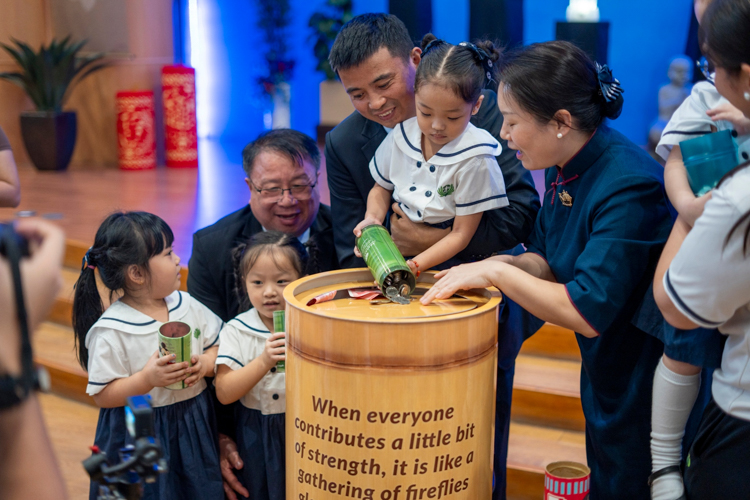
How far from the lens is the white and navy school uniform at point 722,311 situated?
4.27ft

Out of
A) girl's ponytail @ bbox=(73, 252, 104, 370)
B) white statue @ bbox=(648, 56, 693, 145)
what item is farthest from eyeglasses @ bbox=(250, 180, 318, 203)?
white statue @ bbox=(648, 56, 693, 145)

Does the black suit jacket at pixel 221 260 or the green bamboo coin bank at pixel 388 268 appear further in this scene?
the black suit jacket at pixel 221 260

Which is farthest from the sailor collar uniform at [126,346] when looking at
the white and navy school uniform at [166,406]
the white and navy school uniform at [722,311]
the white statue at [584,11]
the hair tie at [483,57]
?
the white statue at [584,11]

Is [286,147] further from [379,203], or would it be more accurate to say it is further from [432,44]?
[432,44]

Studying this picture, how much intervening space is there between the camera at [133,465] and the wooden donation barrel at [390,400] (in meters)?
0.42

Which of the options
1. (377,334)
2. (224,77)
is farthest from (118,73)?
(377,334)

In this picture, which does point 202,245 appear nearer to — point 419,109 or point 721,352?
point 419,109

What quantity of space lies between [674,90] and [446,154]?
6037mm

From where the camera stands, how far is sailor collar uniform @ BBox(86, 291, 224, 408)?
2121 mm

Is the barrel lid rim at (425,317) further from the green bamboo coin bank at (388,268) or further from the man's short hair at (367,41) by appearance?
the man's short hair at (367,41)

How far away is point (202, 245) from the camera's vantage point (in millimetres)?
2646

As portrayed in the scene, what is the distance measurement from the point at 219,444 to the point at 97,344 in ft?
1.71

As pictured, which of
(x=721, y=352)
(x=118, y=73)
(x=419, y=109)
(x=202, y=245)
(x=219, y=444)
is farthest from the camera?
(x=118, y=73)

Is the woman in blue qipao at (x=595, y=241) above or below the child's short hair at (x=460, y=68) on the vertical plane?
below
